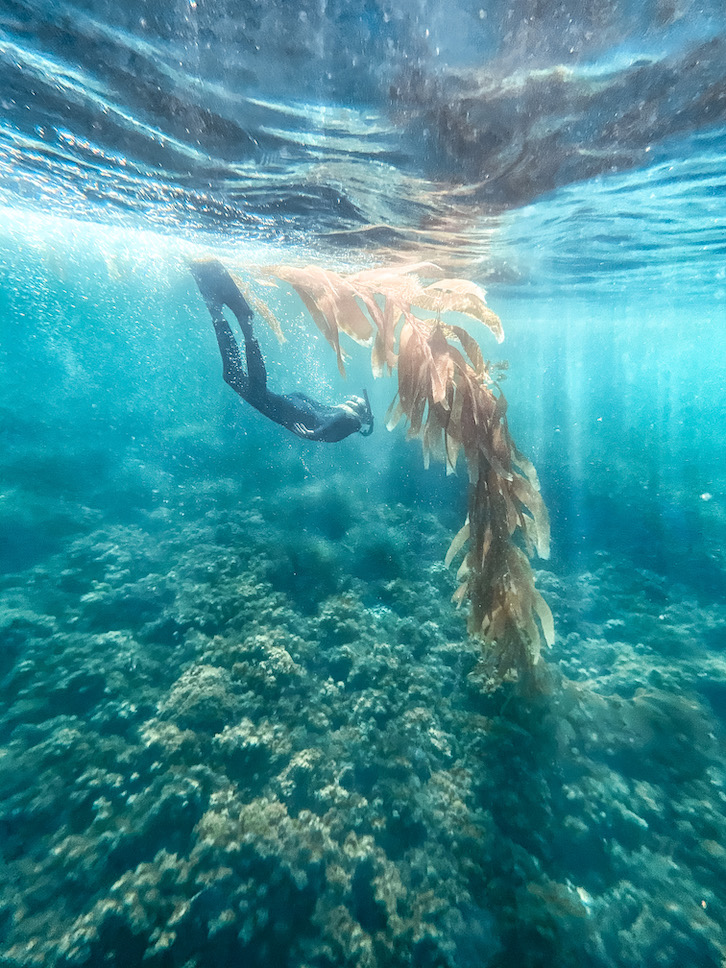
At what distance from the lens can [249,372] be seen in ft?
23.1

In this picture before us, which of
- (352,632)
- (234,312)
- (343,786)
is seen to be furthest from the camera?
(352,632)

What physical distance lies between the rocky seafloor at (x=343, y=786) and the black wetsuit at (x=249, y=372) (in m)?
3.97

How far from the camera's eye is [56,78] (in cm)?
471

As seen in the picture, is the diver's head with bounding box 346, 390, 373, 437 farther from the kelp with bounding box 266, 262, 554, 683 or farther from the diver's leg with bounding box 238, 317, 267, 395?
the kelp with bounding box 266, 262, 554, 683

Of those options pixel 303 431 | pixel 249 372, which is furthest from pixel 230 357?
pixel 303 431

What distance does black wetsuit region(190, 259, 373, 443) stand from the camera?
7.17 meters

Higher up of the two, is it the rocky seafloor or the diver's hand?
the diver's hand

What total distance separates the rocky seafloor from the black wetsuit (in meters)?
3.97

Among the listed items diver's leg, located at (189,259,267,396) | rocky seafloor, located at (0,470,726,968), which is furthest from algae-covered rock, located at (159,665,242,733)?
diver's leg, located at (189,259,267,396)

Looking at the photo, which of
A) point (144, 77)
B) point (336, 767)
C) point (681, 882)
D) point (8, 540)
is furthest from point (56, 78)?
point (681, 882)

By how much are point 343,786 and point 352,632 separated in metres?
2.79

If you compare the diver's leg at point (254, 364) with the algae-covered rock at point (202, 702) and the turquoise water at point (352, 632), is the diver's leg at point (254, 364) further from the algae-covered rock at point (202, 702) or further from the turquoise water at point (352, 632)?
the algae-covered rock at point (202, 702)

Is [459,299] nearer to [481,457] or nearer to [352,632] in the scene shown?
[481,457]

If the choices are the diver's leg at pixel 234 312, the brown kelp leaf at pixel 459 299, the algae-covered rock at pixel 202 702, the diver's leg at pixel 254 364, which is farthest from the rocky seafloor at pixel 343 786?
the brown kelp leaf at pixel 459 299
